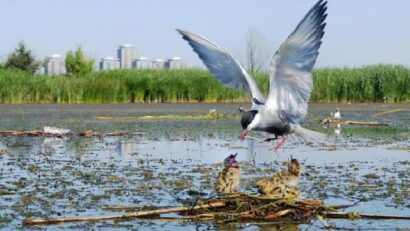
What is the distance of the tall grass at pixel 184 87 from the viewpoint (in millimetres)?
38344

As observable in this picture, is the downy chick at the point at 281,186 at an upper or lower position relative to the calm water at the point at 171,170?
upper

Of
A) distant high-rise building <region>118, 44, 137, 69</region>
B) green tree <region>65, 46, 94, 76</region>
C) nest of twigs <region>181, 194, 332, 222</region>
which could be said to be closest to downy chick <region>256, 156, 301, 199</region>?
nest of twigs <region>181, 194, 332, 222</region>

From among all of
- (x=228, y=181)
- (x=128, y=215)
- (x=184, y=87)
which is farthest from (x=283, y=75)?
(x=184, y=87)

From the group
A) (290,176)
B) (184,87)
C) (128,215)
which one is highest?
(184,87)

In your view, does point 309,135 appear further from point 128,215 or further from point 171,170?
point 171,170

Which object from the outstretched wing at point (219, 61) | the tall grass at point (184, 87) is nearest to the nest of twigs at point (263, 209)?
the outstretched wing at point (219, 61)

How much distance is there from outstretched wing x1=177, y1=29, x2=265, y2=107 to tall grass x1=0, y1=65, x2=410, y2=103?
91.9 ft

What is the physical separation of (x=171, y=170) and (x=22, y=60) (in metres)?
47.2

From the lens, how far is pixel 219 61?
9.99 metres

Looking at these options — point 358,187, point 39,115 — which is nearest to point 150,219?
point 358,187

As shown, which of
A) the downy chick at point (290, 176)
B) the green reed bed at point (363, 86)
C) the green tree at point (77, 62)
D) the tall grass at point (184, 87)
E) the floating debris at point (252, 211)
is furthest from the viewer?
the green tree at point (77, 62)

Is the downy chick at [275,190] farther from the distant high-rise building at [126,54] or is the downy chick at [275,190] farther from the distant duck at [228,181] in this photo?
the distant high-rise building at [126,54]

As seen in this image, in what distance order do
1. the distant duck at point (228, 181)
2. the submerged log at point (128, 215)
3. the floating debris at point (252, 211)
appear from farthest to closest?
the distant duck at point (228, 181) < the floating debris at point (252, 211) < the submerged log at point (128, 215)

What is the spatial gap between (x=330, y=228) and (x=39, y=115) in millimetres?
21554
